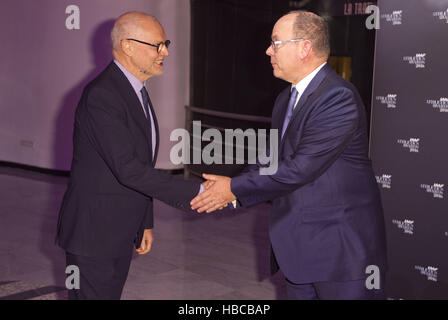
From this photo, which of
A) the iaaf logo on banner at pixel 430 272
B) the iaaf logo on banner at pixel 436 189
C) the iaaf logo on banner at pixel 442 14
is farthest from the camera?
the iaaf logo on banner at pixel 430 272

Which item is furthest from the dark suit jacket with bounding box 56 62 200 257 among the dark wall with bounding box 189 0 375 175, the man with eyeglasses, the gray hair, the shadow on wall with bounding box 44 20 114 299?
the dark wall with bounding box 189 0 375 175

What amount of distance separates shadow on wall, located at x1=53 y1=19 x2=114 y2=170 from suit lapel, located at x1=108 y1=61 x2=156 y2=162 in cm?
690

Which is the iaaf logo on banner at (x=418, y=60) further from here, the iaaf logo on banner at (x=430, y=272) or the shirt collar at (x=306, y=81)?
the shirt collar at (x=306, y=81)

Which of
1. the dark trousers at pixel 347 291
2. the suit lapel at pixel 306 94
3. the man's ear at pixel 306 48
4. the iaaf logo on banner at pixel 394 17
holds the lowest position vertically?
the dark trousers at pixel 347 291

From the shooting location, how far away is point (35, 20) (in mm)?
9945

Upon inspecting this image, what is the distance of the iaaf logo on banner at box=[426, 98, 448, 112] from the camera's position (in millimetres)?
3852

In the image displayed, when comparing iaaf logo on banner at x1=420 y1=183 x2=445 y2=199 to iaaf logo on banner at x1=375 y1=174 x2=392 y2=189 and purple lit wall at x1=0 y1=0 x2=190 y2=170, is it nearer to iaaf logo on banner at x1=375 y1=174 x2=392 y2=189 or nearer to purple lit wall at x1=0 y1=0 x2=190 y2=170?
iaaf logo on banner at x1=375 y1=174 x2=392 y2=189

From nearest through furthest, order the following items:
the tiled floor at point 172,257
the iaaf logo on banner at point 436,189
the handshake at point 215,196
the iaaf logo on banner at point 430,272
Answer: the handshake at point 215,196
the iaaf logo on banner at point 436,189
the iaaf logo on banner at point 430,272
the tiled floor at point 172,257

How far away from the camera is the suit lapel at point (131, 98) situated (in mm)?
2588

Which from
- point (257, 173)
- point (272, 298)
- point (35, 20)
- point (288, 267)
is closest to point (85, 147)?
point (257, 173)

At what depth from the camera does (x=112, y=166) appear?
99.6 inches

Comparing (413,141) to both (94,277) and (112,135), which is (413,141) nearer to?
(112,135)

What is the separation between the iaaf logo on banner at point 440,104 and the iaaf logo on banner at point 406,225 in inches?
35.2

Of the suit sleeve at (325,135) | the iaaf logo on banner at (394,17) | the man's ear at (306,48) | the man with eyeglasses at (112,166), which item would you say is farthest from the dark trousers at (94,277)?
the iaaf logo on banner at (394,17)
